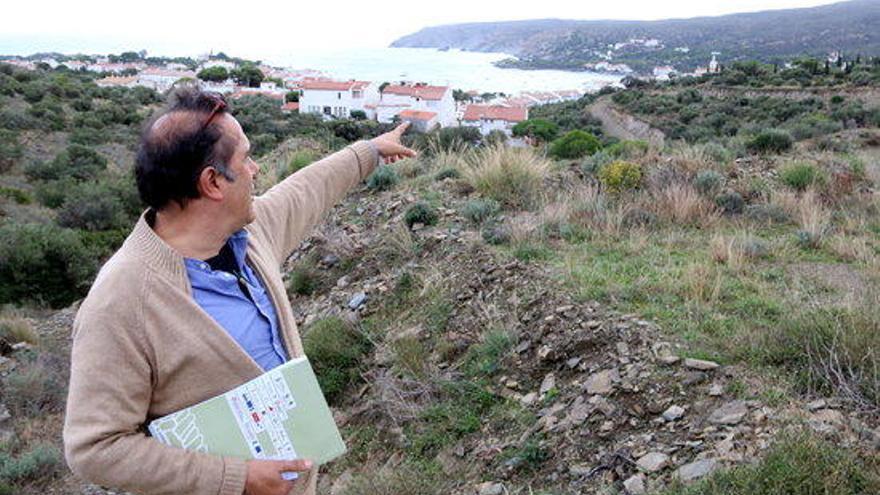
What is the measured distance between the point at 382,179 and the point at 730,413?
19.2ft

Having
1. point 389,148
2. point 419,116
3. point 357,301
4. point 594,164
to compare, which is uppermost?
point 389,148

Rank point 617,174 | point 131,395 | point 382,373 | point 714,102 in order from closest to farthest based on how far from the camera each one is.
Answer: point 131,395 < point 382,373 < point 617,174 < point 714,102

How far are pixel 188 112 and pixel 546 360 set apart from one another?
2777 millimetres

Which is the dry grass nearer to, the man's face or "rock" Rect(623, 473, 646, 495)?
"rock" Rect(623, 473, 646, 495)

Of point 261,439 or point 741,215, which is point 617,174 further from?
point 261,439

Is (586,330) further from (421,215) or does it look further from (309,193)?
(421,215)

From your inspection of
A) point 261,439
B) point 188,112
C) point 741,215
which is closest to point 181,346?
point 261,439

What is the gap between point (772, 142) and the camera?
32.7 feet

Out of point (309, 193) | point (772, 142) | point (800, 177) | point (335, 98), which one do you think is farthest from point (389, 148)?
point (335, 98)

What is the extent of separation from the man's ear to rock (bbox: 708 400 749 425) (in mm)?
2417

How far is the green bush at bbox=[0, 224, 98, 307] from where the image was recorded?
11539mm

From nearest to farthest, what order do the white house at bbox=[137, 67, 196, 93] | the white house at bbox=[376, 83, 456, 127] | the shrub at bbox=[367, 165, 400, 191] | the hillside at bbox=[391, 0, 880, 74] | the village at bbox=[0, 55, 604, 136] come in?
the shrub at bbox=[367, 165, 400, 191] < the village at bbox=[0, 55, 604, 136] < the white house at bbox=[376, 83, 456, 127] < the white house at bbox=[137, 67, 196, 93] < the hillside at bbox=[391, 0, 880, 74]

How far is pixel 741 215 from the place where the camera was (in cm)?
641

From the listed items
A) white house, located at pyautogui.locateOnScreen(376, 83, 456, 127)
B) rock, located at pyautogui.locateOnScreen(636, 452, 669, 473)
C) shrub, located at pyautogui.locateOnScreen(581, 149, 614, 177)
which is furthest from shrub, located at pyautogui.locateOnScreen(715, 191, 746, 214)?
white house, located at pyautogui.locateOnScreen(376, 83, 456, 127)
